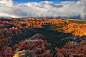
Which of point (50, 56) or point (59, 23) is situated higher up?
point (59, 23)

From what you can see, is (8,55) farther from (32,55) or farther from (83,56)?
(83,56)

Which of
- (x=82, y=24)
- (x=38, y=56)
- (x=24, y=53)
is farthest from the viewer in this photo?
(x=82, y=24)

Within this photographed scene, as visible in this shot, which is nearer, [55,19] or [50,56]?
[50,56]

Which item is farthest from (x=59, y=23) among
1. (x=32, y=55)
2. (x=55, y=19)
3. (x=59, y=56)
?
(x=32, y=55)

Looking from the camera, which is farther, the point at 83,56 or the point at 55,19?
the point at 55,19

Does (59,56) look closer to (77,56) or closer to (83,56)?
(77,56)

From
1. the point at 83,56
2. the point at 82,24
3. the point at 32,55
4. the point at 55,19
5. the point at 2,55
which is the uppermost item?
the point at 55,19

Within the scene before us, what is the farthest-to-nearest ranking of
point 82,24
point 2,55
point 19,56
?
point 82,24, point 2,55, point 19,56

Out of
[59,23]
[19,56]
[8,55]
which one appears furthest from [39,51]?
[59,23]

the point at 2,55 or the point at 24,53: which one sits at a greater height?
the point at 24,53
